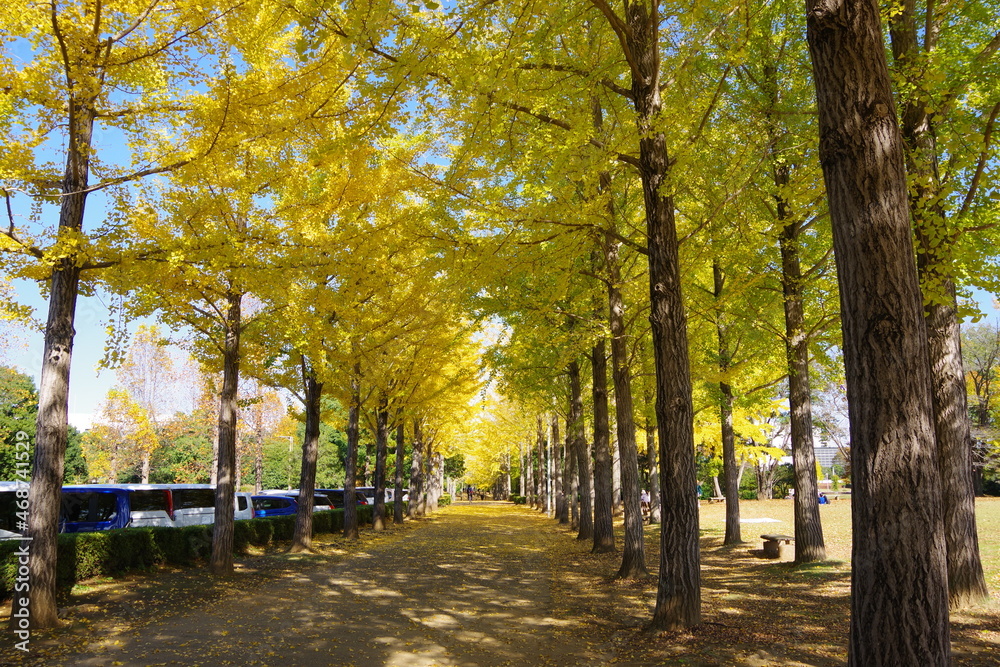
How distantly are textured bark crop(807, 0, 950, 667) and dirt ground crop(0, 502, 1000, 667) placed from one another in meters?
2.48

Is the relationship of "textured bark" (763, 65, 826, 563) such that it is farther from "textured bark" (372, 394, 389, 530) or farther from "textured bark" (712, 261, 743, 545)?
"textured bark" (372, 394, 389, 530)

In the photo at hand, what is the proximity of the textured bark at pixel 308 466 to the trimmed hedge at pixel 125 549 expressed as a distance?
3.57ft

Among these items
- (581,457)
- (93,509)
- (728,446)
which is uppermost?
(728,446)

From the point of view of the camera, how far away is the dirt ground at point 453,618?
5469mm

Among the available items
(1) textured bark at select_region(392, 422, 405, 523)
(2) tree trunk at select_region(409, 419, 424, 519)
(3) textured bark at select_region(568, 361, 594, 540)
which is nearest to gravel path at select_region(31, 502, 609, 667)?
(3) textured bark at select_region(568, 361, 594, 540)

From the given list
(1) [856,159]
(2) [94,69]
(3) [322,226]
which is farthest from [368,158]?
(1) [856,159]

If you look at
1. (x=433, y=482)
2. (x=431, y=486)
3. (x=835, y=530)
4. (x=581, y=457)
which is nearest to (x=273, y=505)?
(x=581, y=457)

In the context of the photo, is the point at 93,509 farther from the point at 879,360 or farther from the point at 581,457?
the point at 879,360

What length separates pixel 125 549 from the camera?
9.70 metres

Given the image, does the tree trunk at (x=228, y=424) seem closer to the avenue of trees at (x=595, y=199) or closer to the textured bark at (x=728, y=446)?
the avenue of trees at (x=595, y=199)

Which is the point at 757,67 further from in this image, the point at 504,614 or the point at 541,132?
the point at 504,614

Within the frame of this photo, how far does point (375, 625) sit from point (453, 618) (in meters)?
0.95

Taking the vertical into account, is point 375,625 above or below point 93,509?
below

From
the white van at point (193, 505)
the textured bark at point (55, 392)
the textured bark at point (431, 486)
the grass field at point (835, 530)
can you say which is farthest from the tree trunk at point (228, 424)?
the textured bark at point (431, 486)
